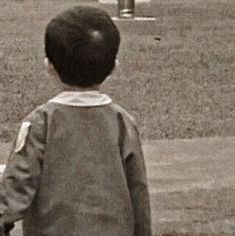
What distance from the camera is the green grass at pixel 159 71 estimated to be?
30.2ft

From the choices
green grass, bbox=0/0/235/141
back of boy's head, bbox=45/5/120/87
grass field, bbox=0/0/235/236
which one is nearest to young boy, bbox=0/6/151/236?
back of boy's head, bbox=45/5/120/87

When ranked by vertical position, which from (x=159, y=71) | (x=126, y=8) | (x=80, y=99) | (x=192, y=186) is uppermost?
(x=80, y=99)

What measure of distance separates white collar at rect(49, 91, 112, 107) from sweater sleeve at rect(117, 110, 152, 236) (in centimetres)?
11

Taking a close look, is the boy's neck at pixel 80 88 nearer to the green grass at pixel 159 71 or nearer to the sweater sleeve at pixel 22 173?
the sweater sleeve at pixel 22 173

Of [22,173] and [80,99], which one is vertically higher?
[80,99]

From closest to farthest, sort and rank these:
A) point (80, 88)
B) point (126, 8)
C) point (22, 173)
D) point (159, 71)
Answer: point (22, 173), point (80, 88), point (159, 71), point (126, 8)

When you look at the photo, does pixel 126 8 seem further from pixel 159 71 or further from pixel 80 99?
pixel 80 99

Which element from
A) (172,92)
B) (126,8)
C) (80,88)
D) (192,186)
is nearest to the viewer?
(80,88)

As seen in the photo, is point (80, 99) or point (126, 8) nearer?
point (80, 99)

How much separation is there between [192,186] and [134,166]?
3538 mm

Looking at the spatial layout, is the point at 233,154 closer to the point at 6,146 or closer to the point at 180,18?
the point at 6,146

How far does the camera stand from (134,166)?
3541 mm

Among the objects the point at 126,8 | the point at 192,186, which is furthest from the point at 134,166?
the point at 126,8

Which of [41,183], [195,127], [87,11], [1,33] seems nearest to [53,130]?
[41,183]
